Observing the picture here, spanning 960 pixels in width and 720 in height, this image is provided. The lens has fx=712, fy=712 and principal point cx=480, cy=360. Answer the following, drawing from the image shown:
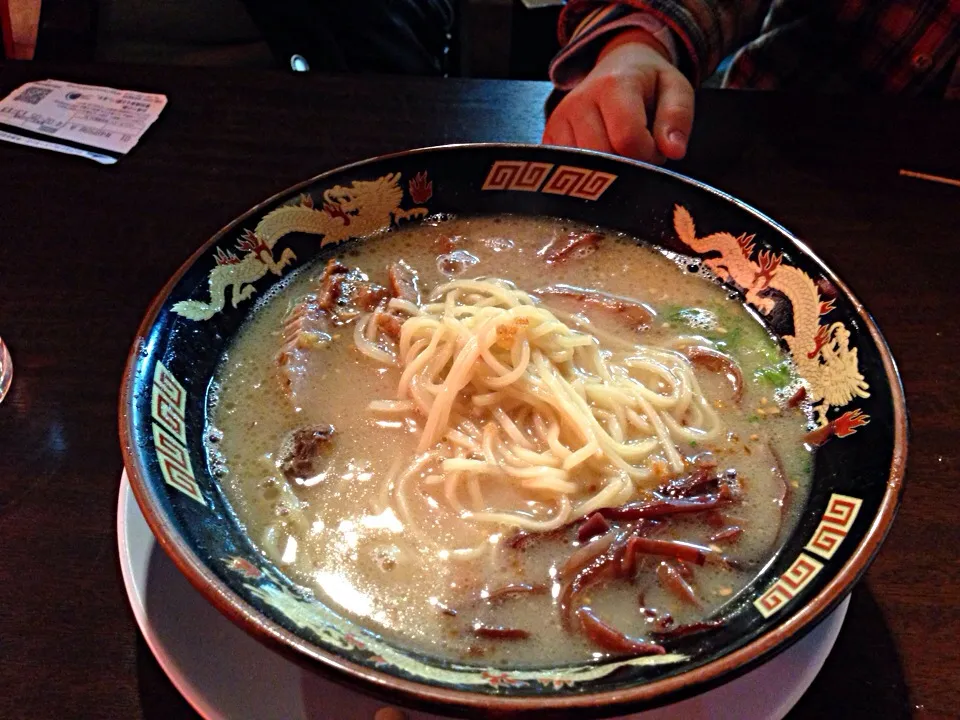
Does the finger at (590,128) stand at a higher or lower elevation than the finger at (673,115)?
lower

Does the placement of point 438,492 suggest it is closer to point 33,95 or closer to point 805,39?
point 33,95

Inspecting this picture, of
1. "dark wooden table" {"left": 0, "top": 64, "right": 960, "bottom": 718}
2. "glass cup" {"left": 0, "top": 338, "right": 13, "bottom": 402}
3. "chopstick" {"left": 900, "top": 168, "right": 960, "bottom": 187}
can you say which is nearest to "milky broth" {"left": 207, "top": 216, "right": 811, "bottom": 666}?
"dark wooden table" {"left": 0, "top": 64, "right": 960, "bottom": 718}

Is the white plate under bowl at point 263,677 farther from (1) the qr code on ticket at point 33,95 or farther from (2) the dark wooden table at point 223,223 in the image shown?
(1) the qr code on ticket at point 33,95

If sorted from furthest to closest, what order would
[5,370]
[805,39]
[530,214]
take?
1. [805,39]
2. [530,214]
3. [5,370]

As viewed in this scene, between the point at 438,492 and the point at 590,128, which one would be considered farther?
the point at 590,128

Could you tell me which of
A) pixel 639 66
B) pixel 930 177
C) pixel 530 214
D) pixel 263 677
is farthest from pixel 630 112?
pixel 263 677

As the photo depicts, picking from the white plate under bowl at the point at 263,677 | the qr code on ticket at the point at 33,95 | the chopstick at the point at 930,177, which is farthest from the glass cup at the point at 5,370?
the chopstick at the point at 930,177
